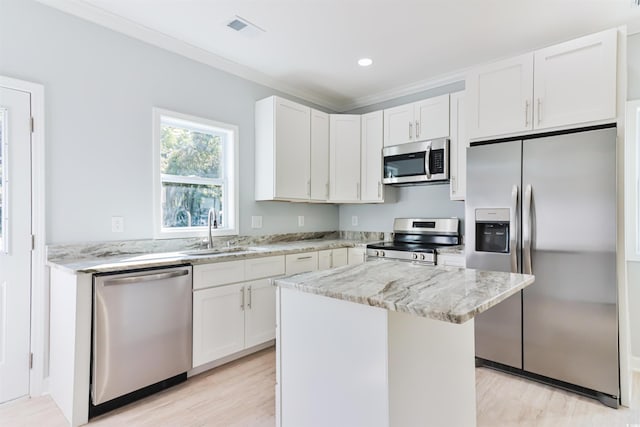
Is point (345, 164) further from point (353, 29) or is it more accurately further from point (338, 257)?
point (353, 29)

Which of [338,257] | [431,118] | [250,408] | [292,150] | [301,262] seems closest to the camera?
[250,408]

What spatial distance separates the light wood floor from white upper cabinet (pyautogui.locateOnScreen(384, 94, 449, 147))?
2.23 meters

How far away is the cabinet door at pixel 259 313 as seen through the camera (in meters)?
2.88

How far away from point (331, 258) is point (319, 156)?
1147mm

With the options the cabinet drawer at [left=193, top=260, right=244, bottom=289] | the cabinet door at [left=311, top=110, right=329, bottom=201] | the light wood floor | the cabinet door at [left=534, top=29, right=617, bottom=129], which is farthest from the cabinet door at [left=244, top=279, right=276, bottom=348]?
the cabinet door at [left=534, top=29, right=617, bottom=129]

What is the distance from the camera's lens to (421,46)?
2969 millimetres

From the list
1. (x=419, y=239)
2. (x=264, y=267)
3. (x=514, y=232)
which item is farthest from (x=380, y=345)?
(x=419, y=239)

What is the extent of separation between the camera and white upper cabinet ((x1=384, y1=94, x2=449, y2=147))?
3391mm

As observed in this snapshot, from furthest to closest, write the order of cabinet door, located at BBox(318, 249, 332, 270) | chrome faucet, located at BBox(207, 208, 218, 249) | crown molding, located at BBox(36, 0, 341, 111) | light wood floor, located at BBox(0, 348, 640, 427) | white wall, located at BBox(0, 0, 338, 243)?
cabinet door, located at BBox(318, 249, 332, 270) → chrome faucet, located at BBox(207, 208, 218, 249) → crown molding, located at BBox(36, 0, 341, 111) → white wall, located at BBox(0, 0, 338, 243) → light wood floor, located at BBox(0, 348, 640, 427)

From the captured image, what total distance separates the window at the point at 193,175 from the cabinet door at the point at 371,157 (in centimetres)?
145

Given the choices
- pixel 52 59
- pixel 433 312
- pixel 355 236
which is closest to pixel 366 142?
pixel 355 236

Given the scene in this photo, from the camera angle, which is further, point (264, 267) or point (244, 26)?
point (264, 267)

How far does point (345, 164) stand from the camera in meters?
3.99

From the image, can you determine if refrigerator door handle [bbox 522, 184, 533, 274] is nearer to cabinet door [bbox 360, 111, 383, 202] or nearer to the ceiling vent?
cabinet door [bbox 360, 111, 383, 202]
